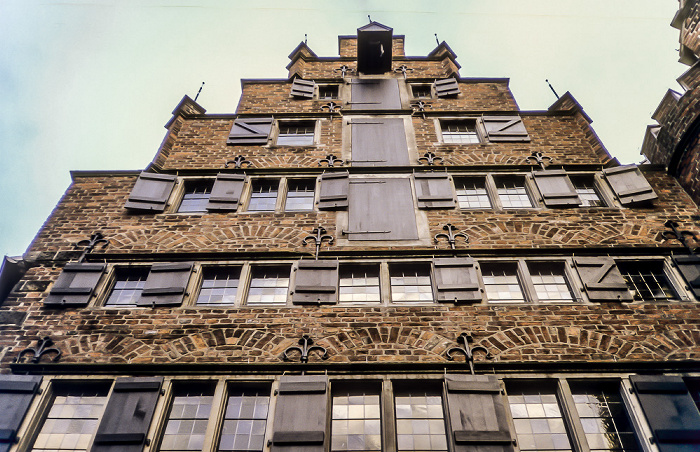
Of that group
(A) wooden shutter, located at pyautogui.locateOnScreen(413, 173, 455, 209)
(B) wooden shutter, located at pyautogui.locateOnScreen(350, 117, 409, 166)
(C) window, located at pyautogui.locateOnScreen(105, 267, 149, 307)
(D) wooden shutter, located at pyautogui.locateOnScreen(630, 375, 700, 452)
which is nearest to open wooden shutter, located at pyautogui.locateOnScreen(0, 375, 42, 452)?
(C) window, located at pyautogui.locateOnScreen(105, 267, 149, 307)

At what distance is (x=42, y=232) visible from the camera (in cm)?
923

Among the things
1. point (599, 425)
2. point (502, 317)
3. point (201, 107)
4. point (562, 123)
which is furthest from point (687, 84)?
point (201, 107)

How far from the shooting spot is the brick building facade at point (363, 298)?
21.0 feet

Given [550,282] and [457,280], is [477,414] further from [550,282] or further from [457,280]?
[550,282]

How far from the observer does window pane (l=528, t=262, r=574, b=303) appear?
8.07 metres

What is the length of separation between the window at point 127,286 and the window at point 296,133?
178 inches

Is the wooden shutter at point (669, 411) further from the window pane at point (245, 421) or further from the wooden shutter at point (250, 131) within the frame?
the wooden shutter at point (250, 131)

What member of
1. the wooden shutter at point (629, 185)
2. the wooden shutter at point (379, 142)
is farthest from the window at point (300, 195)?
the wooden shutter at point (629, 185)

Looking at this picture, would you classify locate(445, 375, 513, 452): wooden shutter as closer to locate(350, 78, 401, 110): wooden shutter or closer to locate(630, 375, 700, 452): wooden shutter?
locate(630, 375, 700, 452): wooden shutter

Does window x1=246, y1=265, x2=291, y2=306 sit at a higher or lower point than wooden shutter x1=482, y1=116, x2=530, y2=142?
lower

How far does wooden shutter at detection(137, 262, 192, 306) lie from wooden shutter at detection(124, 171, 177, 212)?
1672mm

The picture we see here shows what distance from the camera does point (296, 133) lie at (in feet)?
40.4

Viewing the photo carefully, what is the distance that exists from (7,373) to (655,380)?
823 centimetres

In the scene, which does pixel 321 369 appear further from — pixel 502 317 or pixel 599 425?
pixel 599 425
